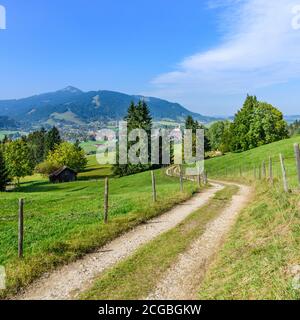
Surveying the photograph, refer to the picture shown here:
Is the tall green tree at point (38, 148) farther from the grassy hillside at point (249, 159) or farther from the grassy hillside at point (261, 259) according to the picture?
the grassy hillside at point (261, 259)

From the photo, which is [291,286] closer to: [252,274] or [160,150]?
[252,274]

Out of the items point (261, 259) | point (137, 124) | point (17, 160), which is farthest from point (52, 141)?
point (261, 259)

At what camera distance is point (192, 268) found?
12.5 meters

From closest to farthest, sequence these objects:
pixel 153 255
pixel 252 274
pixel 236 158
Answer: pixel 252 274
pixel 153 255
pixel 236 158

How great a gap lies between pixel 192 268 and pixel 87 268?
155 inches

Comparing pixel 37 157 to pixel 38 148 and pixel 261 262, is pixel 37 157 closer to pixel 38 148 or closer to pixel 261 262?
pixel 38 148

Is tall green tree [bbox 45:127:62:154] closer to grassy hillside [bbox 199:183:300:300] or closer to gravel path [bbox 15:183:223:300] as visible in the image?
gravel path [bbox 15:183:223:300]

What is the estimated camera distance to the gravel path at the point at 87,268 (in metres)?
10.9

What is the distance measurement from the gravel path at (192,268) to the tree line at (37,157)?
82.9 metres

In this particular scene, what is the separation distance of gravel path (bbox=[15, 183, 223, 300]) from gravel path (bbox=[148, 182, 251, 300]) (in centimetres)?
242

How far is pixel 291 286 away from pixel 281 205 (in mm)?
9604

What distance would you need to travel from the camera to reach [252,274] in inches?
400

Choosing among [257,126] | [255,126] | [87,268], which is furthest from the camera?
[255,126]
